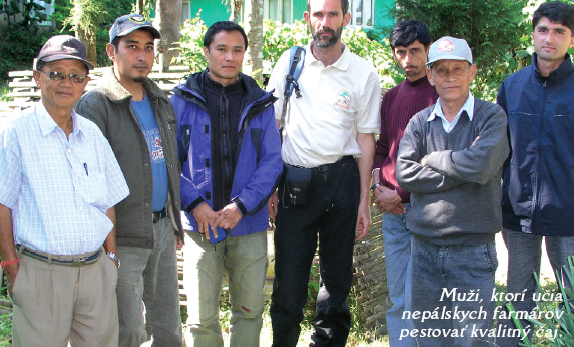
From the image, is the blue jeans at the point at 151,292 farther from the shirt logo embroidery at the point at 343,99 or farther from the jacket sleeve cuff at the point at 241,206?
the shirt logo embroidery at the point at 343,99

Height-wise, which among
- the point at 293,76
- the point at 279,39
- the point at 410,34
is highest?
the point at 279,39

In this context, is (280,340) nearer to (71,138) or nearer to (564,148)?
(71,138)

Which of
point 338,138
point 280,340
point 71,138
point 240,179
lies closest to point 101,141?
point 71,138

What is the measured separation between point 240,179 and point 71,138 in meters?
1.07

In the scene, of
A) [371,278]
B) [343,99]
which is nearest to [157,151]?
[343,99]

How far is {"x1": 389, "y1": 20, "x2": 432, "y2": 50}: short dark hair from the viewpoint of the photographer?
3633mm

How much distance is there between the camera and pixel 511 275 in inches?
140

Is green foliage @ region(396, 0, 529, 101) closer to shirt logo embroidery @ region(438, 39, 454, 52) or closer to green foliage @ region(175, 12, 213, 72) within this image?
green foliage @ region(175, 12, 213, 72)

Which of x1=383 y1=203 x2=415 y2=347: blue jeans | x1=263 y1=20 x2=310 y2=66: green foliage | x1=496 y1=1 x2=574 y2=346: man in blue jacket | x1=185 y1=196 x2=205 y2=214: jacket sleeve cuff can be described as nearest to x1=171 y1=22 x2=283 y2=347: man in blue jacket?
x1=185 y1=196 x2=205 y2=214: jacket sleeve cuff

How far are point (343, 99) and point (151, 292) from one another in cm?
183

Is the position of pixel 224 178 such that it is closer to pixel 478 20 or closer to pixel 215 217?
pixel 215 217

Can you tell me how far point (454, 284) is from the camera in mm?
3129

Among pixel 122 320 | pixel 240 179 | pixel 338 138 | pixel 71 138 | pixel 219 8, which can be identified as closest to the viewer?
pixel 71 138

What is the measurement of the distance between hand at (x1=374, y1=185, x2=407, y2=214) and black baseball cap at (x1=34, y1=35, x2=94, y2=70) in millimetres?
2050
